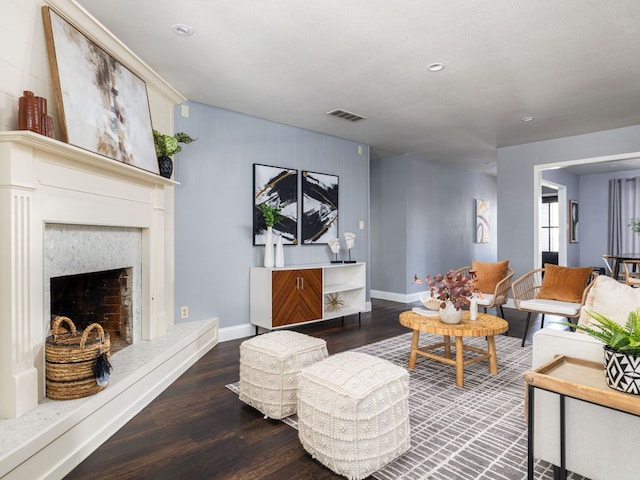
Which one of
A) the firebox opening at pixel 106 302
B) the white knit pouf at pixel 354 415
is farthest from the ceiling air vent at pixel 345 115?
the white knit pouf at pixel 354 415

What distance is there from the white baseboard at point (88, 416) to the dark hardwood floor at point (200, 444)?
0.06 meters

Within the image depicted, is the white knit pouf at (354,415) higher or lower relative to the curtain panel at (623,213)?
lower

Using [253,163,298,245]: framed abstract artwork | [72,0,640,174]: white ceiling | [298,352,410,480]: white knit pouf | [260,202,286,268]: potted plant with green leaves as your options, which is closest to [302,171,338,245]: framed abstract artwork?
[253,163,298,245]: framed abstract artwork

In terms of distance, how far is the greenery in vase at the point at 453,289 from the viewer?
9.46 feet

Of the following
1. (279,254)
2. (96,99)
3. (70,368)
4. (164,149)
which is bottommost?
(70,368)

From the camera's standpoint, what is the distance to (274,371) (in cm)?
228

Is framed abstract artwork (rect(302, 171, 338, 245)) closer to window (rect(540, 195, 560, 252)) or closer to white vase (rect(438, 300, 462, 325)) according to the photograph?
white vase (rect(438, 300, 462, 325))

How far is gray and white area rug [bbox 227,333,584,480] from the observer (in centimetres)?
179

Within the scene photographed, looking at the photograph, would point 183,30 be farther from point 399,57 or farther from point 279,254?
point 279,254

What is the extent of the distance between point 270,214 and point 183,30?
204 cm

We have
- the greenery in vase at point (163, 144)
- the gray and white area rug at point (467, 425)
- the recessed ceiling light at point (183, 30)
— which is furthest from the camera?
the greenery in vase at point (163, 144)

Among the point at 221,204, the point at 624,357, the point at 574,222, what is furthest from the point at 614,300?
the point at 574,222

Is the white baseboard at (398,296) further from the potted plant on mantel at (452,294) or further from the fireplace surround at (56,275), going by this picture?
the fireplace surround at (56,275)

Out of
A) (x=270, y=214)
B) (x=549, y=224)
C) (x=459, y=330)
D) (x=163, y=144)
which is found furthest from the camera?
Answer: (x=549, y=224)
